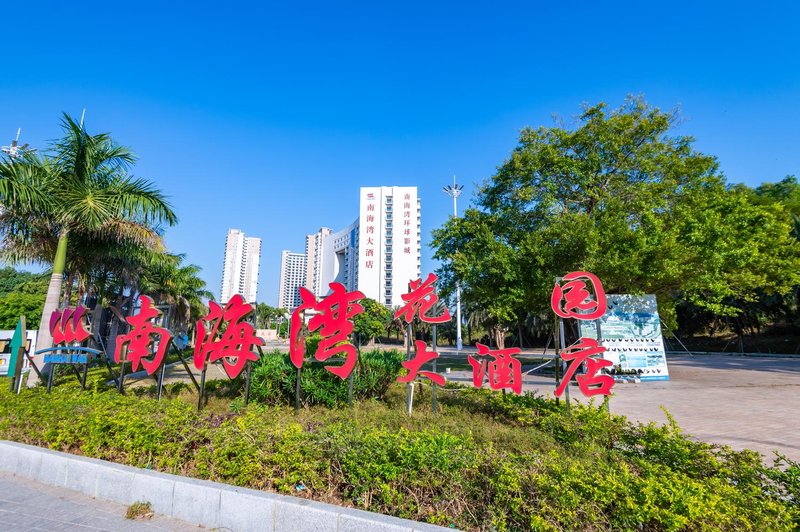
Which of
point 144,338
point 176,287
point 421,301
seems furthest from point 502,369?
point 176,287

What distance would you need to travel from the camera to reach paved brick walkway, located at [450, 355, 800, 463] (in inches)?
238

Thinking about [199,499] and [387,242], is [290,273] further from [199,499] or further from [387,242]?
[199,499]

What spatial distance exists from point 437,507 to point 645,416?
261 inches

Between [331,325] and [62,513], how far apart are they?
3.31 m

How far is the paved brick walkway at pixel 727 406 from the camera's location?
605 centimetres

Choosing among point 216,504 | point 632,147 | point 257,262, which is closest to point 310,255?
point 257,262

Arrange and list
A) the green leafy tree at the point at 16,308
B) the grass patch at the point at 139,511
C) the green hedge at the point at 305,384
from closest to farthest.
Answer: the grass patch at the point at 139,511 → the green hedge at the point at 305,384 → the green leafy tree at the point at 16,308

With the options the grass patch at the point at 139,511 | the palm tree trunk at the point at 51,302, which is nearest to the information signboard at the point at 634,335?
the grass patch at the point at 139,511

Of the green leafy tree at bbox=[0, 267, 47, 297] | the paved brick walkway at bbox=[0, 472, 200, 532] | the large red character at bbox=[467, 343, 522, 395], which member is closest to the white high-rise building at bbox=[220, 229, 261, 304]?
the green leafy tree at bbox=[0, 267, 47, 297]

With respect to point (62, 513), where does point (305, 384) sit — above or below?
above

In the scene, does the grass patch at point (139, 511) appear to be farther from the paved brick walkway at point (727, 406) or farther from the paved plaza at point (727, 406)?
the paved plaza at point (727, 406)

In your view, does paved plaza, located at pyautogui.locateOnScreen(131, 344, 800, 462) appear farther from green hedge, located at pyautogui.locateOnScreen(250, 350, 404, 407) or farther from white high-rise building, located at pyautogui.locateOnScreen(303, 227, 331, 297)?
white high-rise building, located at pyautogui.locateOnScreen(303, 227, 331, 297)

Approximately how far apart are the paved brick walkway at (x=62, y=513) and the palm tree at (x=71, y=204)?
6.26 metres

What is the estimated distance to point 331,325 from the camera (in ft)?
19.4
